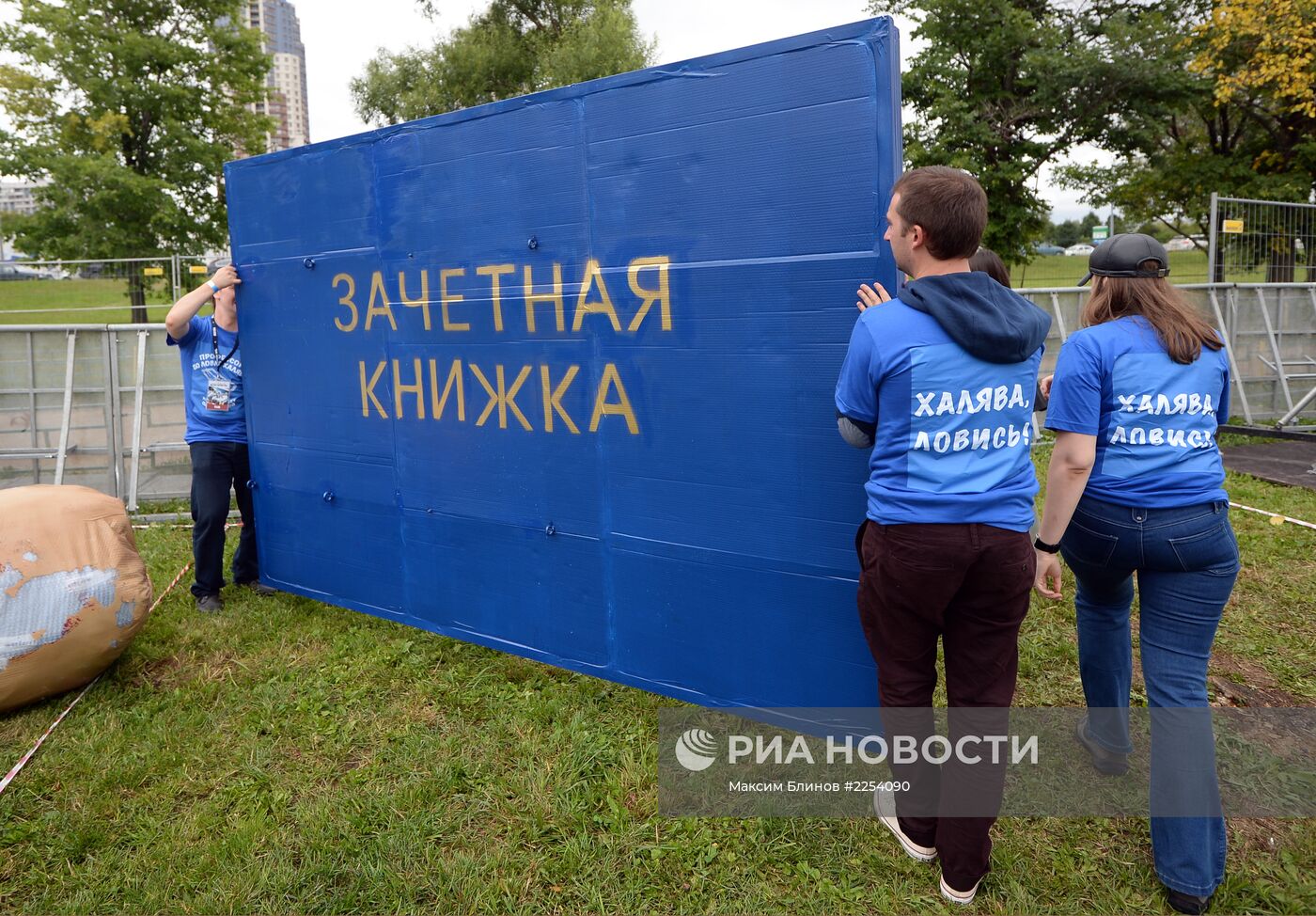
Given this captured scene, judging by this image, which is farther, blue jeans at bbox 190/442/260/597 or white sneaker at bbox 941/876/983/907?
blue jeans at bbox 190/442/260/597

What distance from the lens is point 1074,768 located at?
3338mm

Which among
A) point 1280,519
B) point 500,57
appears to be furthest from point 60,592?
point 500,57

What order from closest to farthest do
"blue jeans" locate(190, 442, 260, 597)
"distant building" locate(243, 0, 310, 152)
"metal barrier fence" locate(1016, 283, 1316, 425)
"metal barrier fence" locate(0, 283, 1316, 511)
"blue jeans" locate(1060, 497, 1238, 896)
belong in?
"blue jeans" locate(1060, 497, 1238, 896) < "blue jeans" locate(190, 442, 260, 597) < "metal barrier fence" locate(0, 283, 1316, 511) < "metal barrier fence" locate(1016, 283, 1316, 425) < "distant building" locate(243, 0, 310, 152)

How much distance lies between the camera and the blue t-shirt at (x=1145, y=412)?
2615 millimetres

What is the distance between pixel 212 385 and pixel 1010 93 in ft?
81.0

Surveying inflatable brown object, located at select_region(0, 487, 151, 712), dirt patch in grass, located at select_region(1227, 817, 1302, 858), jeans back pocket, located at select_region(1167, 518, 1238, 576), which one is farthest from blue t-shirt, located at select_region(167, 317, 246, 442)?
dirt patch in grass, located at select_region(1227, 817, 1302, 858)

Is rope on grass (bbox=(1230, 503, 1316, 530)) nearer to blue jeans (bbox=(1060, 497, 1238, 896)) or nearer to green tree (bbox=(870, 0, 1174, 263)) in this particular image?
blue jeans (bbox=(1060, 497, 1238, 896))

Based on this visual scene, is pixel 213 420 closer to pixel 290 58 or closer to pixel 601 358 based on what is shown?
pixel 601 358

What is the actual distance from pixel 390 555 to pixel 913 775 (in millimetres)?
2961

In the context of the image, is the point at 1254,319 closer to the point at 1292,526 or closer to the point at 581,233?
the point at 1292,526

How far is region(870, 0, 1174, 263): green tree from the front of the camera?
23.2 metres

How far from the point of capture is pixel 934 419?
2.45m

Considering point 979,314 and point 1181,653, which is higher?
point 979,314

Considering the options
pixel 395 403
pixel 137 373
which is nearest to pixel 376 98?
pixel 137 373
